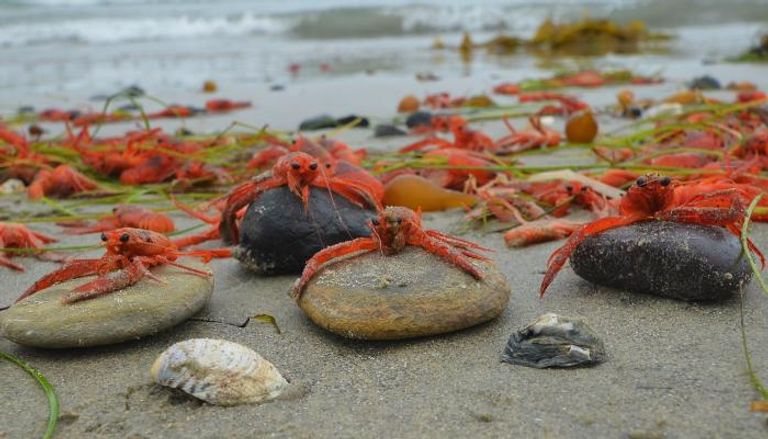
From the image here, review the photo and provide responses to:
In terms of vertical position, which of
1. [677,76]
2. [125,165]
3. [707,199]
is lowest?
[677,76]

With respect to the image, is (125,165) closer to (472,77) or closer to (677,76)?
(472,77)

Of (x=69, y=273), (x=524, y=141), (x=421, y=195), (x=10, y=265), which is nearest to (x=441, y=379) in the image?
(x=69, y=273)

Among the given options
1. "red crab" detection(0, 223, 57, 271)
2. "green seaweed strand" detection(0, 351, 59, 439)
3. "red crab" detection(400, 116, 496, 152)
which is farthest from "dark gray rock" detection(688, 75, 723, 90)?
"green seaweed strand" detection(0, 351, 59, 439)

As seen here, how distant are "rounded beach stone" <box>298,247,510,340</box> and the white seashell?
0.32 m

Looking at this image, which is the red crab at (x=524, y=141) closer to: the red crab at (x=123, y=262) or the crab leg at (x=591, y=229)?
the crab leg at (x=591, y=229)

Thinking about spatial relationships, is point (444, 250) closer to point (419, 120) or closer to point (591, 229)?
point (591, 229)

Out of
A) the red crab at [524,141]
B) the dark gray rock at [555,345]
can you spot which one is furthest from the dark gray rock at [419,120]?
the dark gray rock at [555,345]

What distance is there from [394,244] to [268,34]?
70.2ft

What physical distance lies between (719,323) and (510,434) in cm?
87

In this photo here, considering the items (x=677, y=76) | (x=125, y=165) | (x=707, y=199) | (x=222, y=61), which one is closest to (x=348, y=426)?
(x=707, y=199)

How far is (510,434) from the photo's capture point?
1.60m

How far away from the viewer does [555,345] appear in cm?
191

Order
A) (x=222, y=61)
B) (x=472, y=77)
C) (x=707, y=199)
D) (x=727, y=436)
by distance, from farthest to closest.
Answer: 1. (x=222, y=61)
2. (x=472, y=77)
3. (x=707, y=199)
4. (x=727, y=436)

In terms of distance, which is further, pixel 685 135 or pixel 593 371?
pixel 685 135
